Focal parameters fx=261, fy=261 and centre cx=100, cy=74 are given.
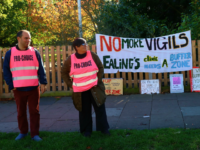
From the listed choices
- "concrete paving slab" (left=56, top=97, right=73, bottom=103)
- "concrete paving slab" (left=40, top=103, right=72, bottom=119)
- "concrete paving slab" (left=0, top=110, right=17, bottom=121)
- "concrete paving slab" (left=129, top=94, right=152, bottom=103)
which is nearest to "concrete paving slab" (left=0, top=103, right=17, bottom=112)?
"concrete paving slab" (left=0, top=110, right=17, bottom=121)

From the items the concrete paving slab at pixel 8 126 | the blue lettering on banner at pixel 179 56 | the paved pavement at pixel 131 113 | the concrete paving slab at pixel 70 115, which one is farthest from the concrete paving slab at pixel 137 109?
the concrete paving slab at pixel 8 126

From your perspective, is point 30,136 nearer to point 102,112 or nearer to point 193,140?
point 102,112

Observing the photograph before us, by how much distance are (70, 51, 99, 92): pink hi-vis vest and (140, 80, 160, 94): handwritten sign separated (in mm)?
4380

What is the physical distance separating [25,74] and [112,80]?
15.2ft

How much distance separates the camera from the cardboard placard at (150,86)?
8641 millimetres

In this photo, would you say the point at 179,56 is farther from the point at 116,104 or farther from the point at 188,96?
the point at 116,104

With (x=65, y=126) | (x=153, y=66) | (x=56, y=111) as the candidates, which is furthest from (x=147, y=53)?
(x=65, y=126)

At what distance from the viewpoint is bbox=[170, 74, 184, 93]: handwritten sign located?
8.56m

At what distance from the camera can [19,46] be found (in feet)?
15.1

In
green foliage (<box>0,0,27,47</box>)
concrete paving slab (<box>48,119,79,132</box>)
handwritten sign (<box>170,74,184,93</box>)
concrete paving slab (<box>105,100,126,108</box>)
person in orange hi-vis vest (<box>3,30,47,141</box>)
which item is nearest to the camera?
person in orange hi-vis vest (<box>3,30,47,141</box>)

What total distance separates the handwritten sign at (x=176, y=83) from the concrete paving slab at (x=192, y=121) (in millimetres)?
3047

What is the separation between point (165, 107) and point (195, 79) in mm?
2384

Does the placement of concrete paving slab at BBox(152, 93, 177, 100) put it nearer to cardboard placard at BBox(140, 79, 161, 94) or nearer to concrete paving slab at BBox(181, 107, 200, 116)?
cardboard placard at BBox(140, 79, 161, 94)

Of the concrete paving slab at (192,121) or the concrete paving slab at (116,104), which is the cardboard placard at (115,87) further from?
the concrete paving slab at (192,121)
